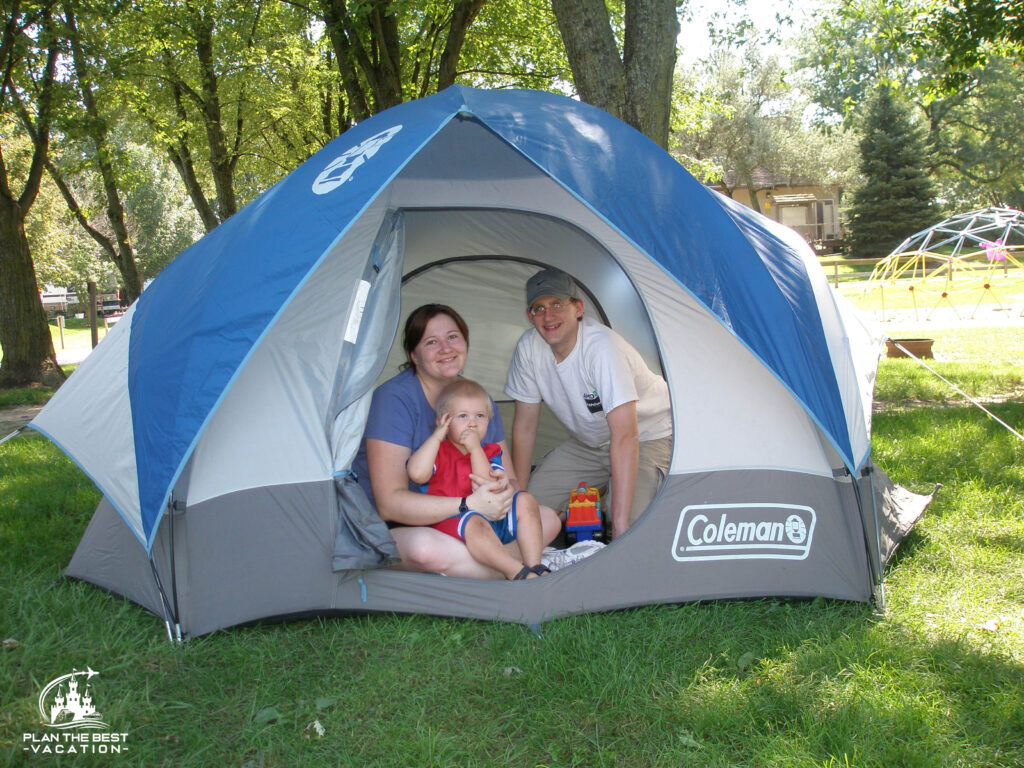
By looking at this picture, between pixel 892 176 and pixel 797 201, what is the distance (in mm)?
9582

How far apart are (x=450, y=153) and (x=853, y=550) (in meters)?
2.23

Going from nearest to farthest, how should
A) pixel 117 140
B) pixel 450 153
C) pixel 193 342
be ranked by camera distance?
pixel 193 342, pixel 450 153, pixel 117 140

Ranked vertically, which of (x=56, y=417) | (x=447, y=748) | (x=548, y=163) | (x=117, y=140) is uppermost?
(x=117, y=140)

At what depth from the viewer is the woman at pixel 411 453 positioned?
310 cm

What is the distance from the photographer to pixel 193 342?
2.83 meters

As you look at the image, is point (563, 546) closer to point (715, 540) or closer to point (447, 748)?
point (715, 540)

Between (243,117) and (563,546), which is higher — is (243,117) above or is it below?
above

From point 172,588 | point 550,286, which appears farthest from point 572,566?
point 172,588

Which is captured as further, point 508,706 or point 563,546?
point 563,546

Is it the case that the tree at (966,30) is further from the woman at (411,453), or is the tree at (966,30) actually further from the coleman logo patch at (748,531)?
the woman at (411,453)

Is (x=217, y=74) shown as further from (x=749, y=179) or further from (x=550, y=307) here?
(x=749, y=179)

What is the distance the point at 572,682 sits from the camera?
101 inches

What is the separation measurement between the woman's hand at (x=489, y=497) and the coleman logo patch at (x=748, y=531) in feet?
2.14

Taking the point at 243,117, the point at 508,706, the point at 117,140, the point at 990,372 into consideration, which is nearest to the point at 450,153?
the point at 508,706
